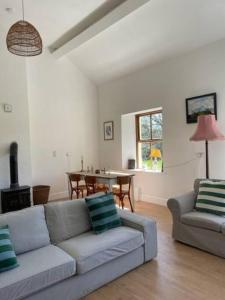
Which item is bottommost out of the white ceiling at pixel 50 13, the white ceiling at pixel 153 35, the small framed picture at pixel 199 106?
the small framed picture at pixel 199 106

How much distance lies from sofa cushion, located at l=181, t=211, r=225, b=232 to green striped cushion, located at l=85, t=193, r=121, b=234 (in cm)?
92

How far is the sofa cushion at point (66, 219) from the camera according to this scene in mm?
2447

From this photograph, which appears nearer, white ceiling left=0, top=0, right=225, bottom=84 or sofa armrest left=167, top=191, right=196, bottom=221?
sofa armrest left=167, top=191, right=196, bottom=221

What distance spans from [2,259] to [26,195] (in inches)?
117

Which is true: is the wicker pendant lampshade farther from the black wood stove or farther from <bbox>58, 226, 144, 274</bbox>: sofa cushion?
the black wood stove

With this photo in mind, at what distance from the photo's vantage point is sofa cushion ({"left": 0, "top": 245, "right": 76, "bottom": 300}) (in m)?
1.69

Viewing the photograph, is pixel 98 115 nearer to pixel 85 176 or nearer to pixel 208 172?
pixel 85 176

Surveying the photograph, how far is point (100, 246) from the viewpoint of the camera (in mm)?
2219

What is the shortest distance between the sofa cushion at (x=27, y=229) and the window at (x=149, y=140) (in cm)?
326

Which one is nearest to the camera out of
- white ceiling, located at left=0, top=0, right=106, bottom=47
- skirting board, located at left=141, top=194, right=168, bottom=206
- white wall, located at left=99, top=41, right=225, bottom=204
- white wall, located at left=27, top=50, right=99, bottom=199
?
white ceiling, located at left=0, top=0, right=106, bottom=47

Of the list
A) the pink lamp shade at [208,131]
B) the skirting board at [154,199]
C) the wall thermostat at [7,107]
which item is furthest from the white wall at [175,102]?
the wall thermostat at [7,107]

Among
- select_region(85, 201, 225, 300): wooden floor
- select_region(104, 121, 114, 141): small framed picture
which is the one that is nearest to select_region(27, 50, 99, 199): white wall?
select_region(104, 121, 114, 141): small framed picture

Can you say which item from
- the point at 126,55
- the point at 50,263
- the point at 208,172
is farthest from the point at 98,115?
the point at 50,263

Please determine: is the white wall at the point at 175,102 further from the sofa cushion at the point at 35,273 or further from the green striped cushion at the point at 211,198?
the sofa cushion at the point at 35,273
